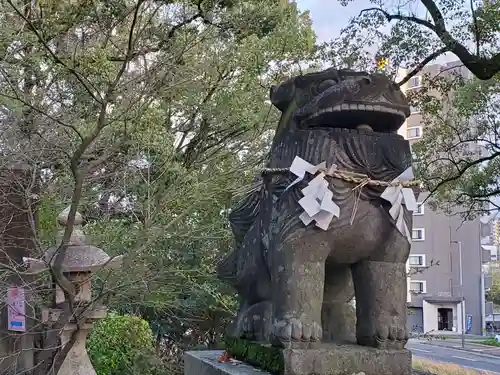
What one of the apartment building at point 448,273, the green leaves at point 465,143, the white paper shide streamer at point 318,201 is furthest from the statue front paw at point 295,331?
the apartment building at point 448,273

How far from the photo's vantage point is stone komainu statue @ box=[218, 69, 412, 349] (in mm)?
2068

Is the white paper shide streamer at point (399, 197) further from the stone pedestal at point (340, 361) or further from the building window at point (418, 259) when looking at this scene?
the building window at point (418, 259)

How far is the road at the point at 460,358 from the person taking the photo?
1325 centimetres

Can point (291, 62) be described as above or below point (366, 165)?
above

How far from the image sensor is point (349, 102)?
208 cm

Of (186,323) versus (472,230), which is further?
(472,230)

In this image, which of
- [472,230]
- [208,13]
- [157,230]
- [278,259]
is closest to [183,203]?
[157,230]

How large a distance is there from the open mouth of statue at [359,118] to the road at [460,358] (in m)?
11.1

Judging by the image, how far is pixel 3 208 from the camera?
17.9 feet

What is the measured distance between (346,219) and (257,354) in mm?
616

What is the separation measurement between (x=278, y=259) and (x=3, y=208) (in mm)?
4087

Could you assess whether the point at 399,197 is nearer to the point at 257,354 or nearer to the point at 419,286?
the point at 257,354

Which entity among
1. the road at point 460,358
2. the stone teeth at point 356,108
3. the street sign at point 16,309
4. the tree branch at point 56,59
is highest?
the tree branch at point 56,59

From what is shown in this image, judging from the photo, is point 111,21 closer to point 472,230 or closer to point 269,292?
point 269,292
